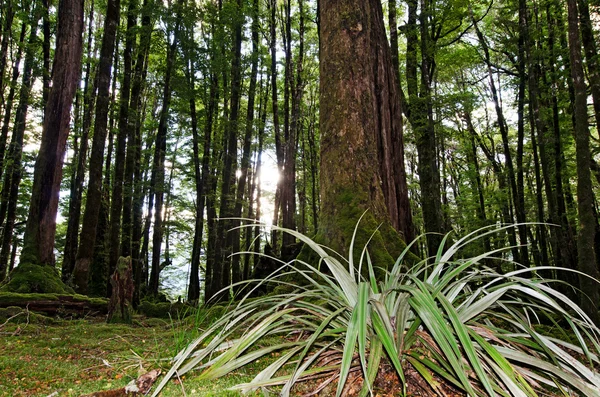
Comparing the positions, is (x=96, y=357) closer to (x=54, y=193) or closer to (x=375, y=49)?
(x=375, y=49)

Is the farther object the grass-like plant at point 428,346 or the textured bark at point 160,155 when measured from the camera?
the textured bark at point 160,155

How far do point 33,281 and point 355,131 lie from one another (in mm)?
5346

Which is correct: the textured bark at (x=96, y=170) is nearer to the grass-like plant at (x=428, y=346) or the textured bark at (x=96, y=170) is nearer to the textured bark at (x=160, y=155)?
the textured bark at (x=160, y=155)

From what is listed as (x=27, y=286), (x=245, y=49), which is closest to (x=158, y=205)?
(x=27, y=286)

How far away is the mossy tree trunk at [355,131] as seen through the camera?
2951 mm

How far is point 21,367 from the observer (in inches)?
78.8

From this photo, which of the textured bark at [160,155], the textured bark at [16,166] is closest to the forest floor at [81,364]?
the textured bark at [160,155]

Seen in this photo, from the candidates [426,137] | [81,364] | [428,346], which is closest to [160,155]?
[426,137]

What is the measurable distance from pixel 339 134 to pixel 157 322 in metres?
3.75

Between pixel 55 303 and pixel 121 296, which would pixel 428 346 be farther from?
pixel 55 303

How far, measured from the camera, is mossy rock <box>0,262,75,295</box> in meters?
4.91

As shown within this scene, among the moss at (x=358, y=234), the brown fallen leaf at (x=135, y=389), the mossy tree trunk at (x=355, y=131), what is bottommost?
the brown fallen leaf at (x=135, y=389)

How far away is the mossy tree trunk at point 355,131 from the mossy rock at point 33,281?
4.61 metres

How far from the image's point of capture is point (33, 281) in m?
5.12
